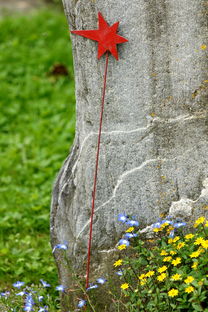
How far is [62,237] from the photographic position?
3.32m

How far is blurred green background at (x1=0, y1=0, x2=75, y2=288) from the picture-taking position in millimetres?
4223

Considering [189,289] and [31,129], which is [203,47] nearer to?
[189,289]

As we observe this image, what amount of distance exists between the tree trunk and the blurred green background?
988mm

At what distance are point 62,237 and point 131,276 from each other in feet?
1.74

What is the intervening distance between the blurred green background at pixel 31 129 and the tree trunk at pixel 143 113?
99 centimetres

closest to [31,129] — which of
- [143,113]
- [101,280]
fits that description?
[143,113]

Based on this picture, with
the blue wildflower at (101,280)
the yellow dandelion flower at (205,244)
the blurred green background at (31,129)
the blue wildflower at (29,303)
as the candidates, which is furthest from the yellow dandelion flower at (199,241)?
the blurred green background at (31,129)

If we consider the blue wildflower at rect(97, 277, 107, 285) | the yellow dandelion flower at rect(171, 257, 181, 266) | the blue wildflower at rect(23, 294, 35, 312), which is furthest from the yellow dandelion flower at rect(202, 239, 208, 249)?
the blue wildflower at rect(23, 294, 35, 312)

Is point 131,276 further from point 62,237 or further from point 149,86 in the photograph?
point 149,86

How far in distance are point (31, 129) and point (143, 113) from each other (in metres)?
3.34

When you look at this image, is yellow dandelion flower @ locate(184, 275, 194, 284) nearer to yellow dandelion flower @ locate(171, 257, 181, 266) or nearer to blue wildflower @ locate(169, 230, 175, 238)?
yellow dandelion flower @ locate(171, 257, 181, 266)

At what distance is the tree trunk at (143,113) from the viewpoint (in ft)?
9.32

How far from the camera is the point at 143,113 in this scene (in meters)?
2.95

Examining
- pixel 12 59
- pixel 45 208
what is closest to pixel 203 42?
pixel 45 208
